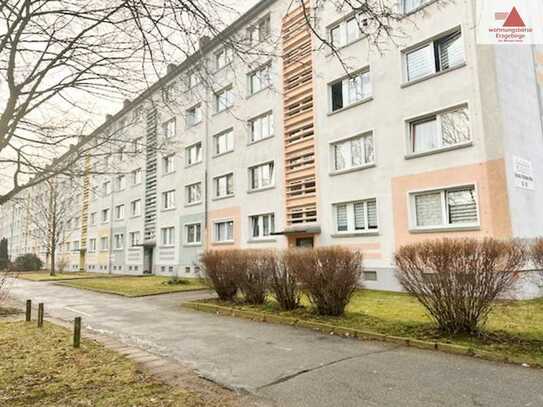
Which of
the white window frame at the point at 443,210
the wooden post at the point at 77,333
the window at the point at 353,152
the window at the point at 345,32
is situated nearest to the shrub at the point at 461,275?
the wooden post at the point at 77,333

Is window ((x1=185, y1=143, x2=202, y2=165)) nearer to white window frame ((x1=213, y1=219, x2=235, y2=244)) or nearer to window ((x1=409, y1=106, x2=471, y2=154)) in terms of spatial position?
white window frame ((x1=213, y1=219, x2=235, y2=244))

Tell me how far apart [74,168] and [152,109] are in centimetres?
218

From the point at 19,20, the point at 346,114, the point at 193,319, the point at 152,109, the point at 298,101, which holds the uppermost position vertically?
the point at 298,101

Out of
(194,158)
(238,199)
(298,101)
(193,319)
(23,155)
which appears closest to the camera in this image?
(23,155)

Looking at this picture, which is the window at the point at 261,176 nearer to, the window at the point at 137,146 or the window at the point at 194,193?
the window at the point at 194,193

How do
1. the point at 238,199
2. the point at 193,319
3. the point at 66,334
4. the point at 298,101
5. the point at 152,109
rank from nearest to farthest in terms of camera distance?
the point at 152,109 → the point at 66,334 → the point at 193,319 → the point at 298,101 → the point at 238,199

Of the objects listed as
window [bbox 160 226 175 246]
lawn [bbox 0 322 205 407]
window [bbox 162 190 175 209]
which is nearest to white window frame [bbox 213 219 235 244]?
window [bbox 160 226 175 246]

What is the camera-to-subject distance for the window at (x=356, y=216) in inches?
667

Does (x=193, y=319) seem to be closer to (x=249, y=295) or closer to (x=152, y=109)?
(x=249, y=295)

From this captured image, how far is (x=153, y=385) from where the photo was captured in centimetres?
519

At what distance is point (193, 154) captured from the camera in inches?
1157

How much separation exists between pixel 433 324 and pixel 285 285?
3911 millimetres

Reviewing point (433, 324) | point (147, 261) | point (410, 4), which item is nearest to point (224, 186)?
point (147, 261)

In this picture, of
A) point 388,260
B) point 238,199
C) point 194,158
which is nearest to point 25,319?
point 388,260
